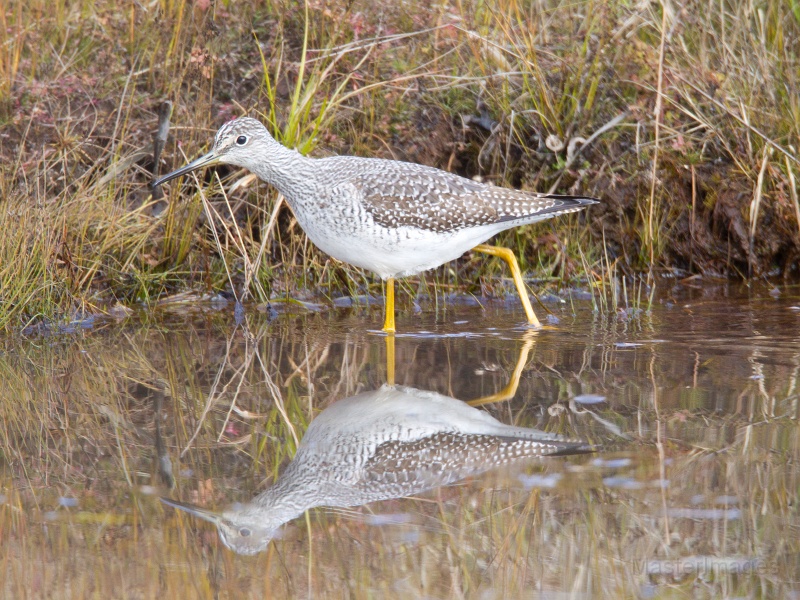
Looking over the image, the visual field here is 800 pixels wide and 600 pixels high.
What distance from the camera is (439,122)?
7.83 metres

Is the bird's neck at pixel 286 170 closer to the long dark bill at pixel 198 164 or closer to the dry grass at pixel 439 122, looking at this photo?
the long dark bill at pixel 198 164

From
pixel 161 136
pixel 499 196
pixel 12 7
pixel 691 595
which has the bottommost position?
pixel 691 595

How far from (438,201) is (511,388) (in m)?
1.56

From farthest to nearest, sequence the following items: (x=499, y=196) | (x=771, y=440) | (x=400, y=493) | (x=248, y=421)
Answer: (x=499, y=196) → (x=248, y=421) → (x=771, y=440) → (x=400, y=493)

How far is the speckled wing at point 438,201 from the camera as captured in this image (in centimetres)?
604

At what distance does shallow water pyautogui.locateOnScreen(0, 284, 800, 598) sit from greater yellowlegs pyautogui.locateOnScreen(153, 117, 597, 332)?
0.51m

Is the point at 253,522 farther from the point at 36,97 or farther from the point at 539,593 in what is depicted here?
the point at 36,97

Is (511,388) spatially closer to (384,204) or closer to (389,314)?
(389,314)

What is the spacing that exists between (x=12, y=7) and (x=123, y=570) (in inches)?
258

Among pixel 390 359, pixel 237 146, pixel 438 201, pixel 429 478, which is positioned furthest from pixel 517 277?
pixel 429 478

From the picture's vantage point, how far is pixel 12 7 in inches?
329

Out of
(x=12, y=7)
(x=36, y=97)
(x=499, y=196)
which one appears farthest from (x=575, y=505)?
(x=12, y=7)

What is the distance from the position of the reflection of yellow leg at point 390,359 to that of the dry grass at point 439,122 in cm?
129

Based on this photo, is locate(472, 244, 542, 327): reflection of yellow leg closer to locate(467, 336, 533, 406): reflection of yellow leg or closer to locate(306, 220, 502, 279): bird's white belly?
locate(306, 220, 502, 279): bird's white belly
